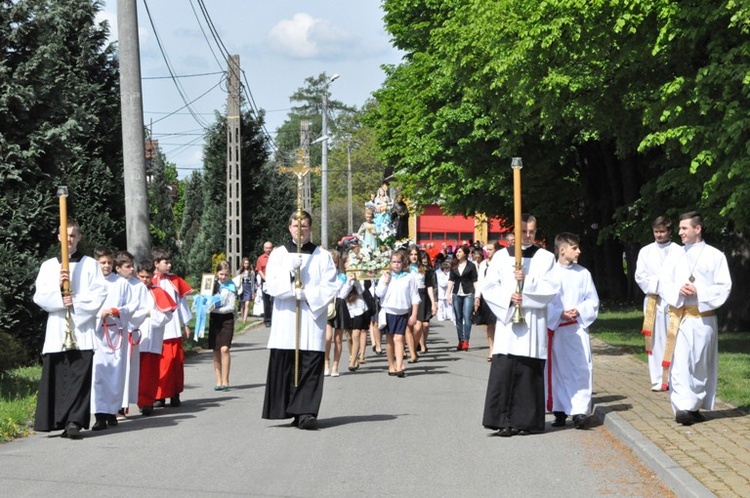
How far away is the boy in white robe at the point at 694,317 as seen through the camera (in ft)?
37.9

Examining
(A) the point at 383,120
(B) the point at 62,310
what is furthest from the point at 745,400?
(A) the point at 383,120

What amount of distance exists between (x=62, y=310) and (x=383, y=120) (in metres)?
39.3

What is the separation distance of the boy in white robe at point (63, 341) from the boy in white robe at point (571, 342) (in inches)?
166

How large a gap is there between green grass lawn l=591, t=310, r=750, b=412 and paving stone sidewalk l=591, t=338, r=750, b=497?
0.67 m

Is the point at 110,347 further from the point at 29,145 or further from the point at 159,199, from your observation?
the point at 159,199

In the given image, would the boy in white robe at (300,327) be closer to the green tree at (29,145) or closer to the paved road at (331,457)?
the paved road at (331,457)

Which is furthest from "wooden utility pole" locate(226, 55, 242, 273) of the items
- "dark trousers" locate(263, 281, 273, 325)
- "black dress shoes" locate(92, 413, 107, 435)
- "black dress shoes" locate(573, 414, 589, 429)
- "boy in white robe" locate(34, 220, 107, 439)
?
"black dress shoes" locate(573, 414, 589, 429)

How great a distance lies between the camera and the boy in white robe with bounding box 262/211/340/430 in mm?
11891

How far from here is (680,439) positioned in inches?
416

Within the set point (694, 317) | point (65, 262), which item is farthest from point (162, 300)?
point (694, 317)

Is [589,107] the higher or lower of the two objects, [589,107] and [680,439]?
the higher

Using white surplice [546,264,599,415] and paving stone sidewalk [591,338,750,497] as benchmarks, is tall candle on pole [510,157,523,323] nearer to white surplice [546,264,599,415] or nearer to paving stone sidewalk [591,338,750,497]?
white surplice [546,264,599,415]

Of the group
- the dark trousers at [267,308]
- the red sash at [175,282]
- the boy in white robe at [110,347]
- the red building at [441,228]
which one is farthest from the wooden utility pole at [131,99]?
the red building at [441,228]

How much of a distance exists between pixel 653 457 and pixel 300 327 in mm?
3786
